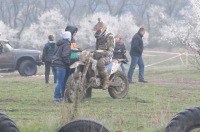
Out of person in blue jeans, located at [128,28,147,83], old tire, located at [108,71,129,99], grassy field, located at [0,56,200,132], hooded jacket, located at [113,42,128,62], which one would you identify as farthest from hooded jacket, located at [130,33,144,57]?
old tire, located at [108,71,129,99]

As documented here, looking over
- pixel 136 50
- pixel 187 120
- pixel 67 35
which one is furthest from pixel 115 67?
pixel 187 120

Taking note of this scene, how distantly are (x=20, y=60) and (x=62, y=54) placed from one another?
45.9ft

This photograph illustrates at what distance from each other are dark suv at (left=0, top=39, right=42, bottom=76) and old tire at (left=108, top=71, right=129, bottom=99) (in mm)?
13337

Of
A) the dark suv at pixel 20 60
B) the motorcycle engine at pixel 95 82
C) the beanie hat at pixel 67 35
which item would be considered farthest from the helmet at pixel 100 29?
the dark suv at pixel 20 60

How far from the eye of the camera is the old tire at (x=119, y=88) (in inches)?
597

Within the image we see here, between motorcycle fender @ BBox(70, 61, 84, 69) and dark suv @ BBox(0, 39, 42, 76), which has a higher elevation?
motorcycle fender @ BBox(70, 61, 84, 69)

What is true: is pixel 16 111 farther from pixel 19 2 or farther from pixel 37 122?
pixel 19 2

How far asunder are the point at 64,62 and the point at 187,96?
355 centimetres

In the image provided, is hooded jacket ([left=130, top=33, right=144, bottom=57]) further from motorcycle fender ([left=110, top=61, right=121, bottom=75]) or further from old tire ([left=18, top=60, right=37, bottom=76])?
old tire ([left=18, top=60, right=37, bottom=76])

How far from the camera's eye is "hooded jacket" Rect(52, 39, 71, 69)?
47.9ft

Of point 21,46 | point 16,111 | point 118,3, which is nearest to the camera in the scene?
point 16,111

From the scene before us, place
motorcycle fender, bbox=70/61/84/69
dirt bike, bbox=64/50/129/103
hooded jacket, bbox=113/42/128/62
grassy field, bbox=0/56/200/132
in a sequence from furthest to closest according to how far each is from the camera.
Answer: hooded jacket, bbox=113/42/128/62, motorcycle fender, bbox=70/61/84/69, dirt bike, bbox=64/50/129/103, grassy field, bbox=0/56/200/132

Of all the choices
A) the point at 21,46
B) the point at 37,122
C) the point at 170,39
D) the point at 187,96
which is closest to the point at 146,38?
the point at 170,39

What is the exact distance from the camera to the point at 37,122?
992 centimetres
